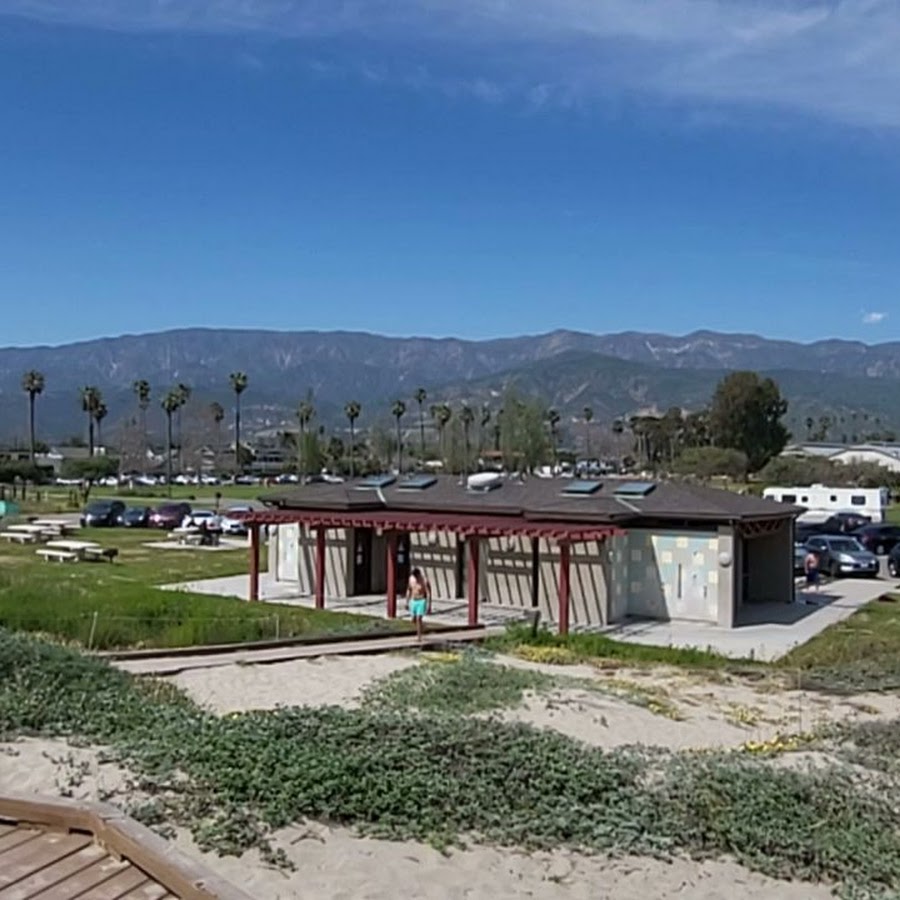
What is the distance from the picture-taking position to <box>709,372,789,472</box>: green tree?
350 ft

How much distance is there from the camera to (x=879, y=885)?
8438mm

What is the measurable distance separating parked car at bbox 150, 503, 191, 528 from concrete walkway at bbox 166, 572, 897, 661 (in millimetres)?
19996

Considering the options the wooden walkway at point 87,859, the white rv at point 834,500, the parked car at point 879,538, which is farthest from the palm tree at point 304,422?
the wooden walkway at point 87,859

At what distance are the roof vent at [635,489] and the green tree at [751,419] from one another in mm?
80971

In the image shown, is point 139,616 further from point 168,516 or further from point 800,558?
point 168,516

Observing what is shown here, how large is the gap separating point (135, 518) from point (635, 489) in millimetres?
31026

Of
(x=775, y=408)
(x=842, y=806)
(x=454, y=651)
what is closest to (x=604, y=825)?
(x=842, y=806)

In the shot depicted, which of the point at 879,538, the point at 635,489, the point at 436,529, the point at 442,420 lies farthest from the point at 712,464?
the point at 436,529

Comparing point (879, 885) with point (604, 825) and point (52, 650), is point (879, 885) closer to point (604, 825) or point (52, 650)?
point (604, 825)

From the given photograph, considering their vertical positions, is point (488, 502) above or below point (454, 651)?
above

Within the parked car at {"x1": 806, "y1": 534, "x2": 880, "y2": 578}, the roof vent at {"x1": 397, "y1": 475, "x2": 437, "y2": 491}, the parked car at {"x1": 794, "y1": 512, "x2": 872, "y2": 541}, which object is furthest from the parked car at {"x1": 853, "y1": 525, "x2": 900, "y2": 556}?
the roof vent at {"x1": 397, "y1": 475, "x2": 437, "y2": 491}

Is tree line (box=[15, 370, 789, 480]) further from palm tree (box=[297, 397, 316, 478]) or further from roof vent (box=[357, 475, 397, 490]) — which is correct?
roof vent (box=[357, 475, 397, 490])

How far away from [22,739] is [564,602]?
14.1m

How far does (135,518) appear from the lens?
51875mm
